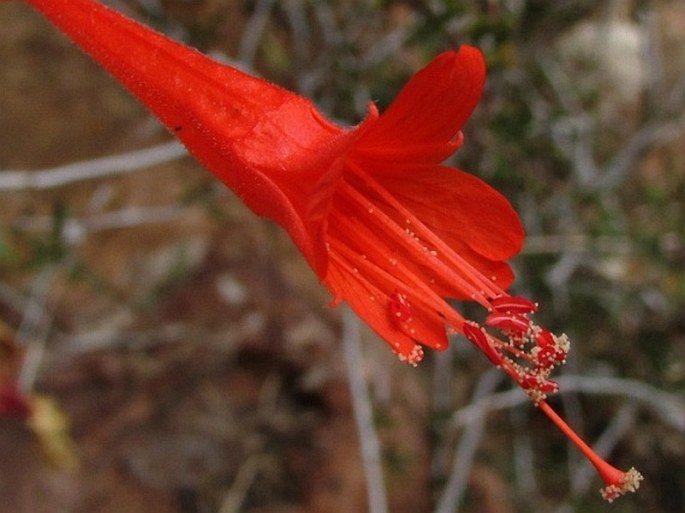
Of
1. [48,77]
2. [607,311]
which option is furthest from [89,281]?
[607,311]

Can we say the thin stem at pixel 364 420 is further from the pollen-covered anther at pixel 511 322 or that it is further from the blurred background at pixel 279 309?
the pollen-covered anther at pixel 511 322

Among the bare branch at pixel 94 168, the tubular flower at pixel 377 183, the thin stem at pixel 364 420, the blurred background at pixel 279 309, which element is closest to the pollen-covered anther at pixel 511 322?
the tubular flower at pixel 377 183


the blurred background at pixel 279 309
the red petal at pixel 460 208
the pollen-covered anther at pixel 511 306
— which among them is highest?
the red petal at pixel 460 208

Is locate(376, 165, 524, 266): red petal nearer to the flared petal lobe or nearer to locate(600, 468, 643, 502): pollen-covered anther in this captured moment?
the flared petal lobe

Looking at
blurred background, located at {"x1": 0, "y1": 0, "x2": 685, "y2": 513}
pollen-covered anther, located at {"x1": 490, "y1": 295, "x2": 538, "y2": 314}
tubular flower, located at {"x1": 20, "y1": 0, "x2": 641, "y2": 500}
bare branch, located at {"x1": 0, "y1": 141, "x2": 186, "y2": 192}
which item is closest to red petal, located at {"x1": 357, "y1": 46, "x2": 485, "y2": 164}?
tubular flower, located at {"x1": 20, "y1": 0, "x2": 641, "y2": 500}

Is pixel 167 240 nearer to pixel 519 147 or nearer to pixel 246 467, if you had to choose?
pixel 246 467

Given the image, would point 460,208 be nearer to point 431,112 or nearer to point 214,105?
point 431,112
